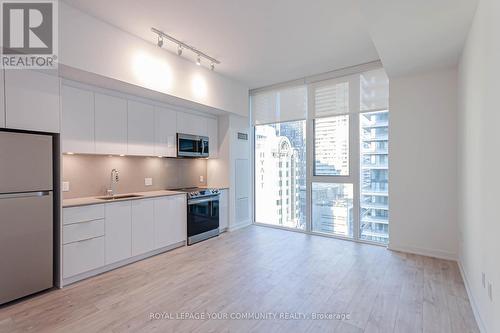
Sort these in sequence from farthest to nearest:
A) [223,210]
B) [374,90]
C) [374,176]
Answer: [223,210]
[374,176]
[374,90]

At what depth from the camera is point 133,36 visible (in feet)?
10.7

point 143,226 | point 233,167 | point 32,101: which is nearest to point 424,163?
point 233,167

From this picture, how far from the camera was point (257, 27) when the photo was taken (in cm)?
308

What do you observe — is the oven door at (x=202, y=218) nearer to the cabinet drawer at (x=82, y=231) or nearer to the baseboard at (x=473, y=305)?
the cabinet drawer at (x=82, y=231)

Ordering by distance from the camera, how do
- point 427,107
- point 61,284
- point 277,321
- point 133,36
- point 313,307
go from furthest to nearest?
point 427,107 < point 133,36 < point 61,284 < point 313,307 < point 277,321

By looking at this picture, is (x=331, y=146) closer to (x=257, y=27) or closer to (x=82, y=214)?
(x=257, y=27)

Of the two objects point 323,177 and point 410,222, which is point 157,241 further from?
point 410,222

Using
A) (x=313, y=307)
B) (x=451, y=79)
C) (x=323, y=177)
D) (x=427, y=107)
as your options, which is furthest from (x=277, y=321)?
(x=451, y=79)

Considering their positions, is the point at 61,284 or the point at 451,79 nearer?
the point at 61,284

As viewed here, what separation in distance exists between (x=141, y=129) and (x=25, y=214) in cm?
180

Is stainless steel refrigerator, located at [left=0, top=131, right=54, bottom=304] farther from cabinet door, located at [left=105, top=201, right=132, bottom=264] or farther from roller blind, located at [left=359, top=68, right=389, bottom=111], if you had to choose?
roller blind, located at [left=359, top=68, right=389, bottom=111]

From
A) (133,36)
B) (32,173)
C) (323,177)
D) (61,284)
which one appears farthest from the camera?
(323,177)

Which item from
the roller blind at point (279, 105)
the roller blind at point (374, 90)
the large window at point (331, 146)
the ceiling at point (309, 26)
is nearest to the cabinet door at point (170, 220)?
the ceiling at point (309, 26)

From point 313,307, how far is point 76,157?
3429mm
